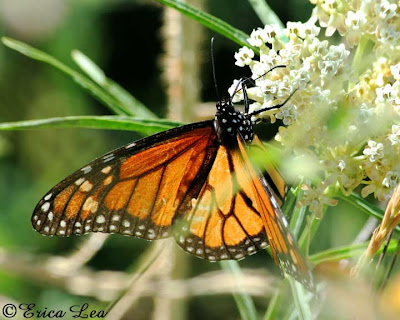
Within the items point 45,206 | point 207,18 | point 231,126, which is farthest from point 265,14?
point 45,206

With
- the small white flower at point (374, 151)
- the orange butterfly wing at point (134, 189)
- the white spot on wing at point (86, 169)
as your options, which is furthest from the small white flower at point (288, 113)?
the white spot on wing at point (86, 169)

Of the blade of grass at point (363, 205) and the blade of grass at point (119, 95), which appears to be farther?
the blade of grass at point (119, 95)

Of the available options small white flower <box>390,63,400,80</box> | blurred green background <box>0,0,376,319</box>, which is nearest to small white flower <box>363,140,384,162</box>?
small white flower <box>390,63,400,80</box>

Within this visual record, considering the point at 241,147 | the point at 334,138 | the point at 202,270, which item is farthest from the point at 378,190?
the point at 202,270

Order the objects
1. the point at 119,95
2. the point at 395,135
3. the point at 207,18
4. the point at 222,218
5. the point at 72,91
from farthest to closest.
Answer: the point at 72,91, the point at 119,95, the point at 222,218, the point at 207,18, the point at 395,135

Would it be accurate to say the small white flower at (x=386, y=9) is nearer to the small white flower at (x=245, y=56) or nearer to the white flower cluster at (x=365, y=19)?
the white flower cluster at (x=365, y=19)

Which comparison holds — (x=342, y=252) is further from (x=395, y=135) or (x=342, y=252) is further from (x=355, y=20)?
(x=355, y=20)

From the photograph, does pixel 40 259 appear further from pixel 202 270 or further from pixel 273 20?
pixel 273 20
